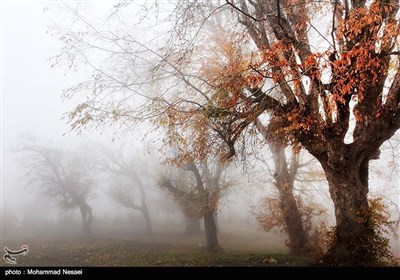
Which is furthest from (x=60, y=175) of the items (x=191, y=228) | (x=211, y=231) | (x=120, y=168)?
(x=211, y=231)

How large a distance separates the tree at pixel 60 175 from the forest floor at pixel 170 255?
4.30m

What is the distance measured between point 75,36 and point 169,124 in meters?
3.56

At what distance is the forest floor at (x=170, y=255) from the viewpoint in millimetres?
12856

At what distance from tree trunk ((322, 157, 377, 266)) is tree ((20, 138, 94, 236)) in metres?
26.6

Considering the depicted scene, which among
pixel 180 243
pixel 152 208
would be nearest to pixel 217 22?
pixel 180 243

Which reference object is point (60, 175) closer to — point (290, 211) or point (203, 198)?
point (203, 198)

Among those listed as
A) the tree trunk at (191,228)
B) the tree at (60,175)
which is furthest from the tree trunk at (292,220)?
the tree at (60,175)

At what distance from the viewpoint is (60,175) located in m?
30.9

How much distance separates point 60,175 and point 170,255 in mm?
18521

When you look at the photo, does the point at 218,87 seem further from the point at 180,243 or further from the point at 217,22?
the point at 180,243

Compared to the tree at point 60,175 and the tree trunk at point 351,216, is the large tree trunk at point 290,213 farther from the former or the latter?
the tree at point 60,175

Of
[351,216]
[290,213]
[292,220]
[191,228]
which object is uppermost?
[351,216]

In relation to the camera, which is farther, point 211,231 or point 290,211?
point 211,231

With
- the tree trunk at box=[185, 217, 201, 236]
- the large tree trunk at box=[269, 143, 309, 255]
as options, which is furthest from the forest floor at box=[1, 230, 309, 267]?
the large tree trunk at box=[269, 143, 309, 255]
